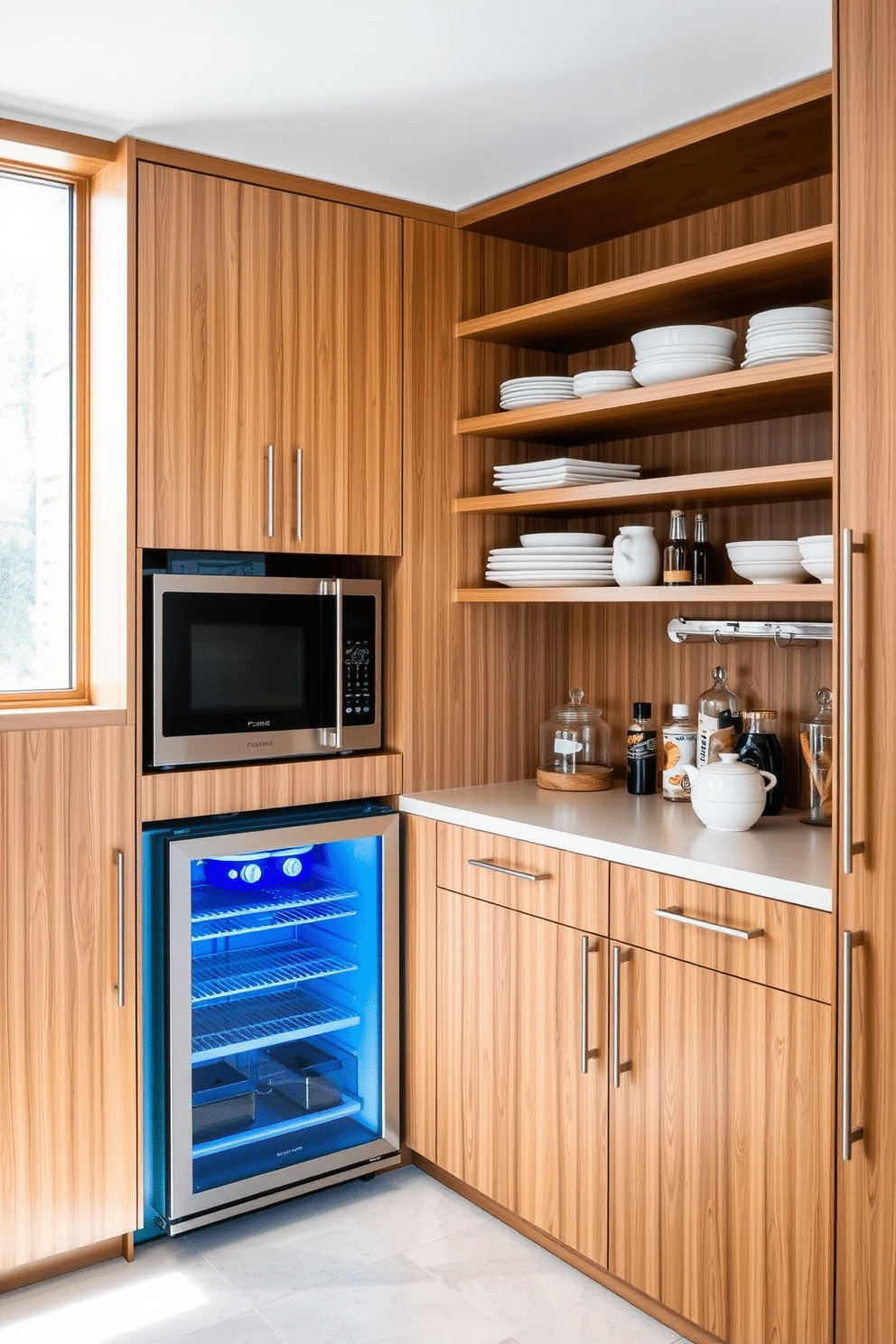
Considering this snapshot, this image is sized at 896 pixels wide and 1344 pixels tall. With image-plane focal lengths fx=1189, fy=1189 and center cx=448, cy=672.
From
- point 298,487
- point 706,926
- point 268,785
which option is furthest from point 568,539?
point 706,926

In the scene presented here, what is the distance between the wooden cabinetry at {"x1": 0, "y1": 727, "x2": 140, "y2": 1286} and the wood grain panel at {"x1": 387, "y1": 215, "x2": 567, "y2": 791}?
2.48ft

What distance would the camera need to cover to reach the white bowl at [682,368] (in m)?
2.44

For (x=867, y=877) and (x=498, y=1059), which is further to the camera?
(x=498, y=1059)

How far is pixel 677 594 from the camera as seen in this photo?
2496 millimetres

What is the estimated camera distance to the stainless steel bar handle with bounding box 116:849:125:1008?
2.49m

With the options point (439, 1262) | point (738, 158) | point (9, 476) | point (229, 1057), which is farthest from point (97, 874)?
point (738, 158)

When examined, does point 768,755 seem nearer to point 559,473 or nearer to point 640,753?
point 640,753

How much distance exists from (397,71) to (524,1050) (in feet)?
6.50

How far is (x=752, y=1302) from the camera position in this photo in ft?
6.84

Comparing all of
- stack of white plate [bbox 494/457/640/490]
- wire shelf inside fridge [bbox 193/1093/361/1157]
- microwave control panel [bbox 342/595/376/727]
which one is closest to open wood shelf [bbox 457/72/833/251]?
stack of white plate [bbox 494/457/640/490]

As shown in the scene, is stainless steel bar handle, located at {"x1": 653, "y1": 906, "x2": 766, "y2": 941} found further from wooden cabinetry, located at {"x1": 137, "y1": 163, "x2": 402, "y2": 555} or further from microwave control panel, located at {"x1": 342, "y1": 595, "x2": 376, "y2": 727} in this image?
wooden cabinetry, located at {"x1": 137, "y1": 163, "x2": 402, "y2": 555}

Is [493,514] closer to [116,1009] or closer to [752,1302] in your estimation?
[116,1009]

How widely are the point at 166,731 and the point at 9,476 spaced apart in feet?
2.17

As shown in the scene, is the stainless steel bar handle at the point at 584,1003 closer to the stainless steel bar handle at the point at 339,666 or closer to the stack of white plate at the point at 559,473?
the stainless steel bar handle at the point at 339,666
